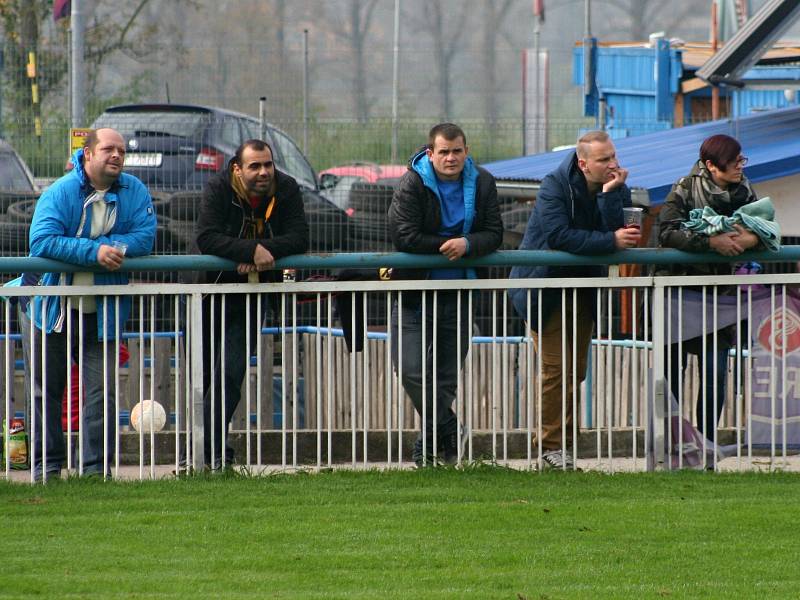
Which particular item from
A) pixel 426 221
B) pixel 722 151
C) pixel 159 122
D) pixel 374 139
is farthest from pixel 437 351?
pixel 374 139

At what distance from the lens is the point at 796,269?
12406 mm

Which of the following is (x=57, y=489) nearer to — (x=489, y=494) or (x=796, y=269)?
(x=489, y=494)

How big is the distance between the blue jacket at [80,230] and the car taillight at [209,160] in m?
5.88

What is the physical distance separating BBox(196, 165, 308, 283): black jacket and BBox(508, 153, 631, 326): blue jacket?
128cm

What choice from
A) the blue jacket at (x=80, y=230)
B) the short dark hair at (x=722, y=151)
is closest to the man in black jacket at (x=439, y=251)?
the short dark hair at (x=722, y=151)

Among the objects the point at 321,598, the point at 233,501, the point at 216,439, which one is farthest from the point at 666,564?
the point at 216,439

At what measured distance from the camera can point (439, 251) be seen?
862 cm

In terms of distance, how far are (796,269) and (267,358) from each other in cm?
520

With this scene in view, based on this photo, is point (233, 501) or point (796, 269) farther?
point (796, 269)

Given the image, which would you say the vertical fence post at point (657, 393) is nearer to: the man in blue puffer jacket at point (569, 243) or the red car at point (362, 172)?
the man in blue puffer jacket at point (569, 243)

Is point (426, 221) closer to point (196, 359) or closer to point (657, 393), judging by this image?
point (196, 359)

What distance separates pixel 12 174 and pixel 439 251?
884 centimetres

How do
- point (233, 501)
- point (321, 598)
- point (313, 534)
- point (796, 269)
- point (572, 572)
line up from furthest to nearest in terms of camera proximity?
point (796, 269) < point (233, 501) < point (313, 534) < point (572, 572) < point (321, 598)

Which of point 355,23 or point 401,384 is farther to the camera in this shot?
point 355,23
